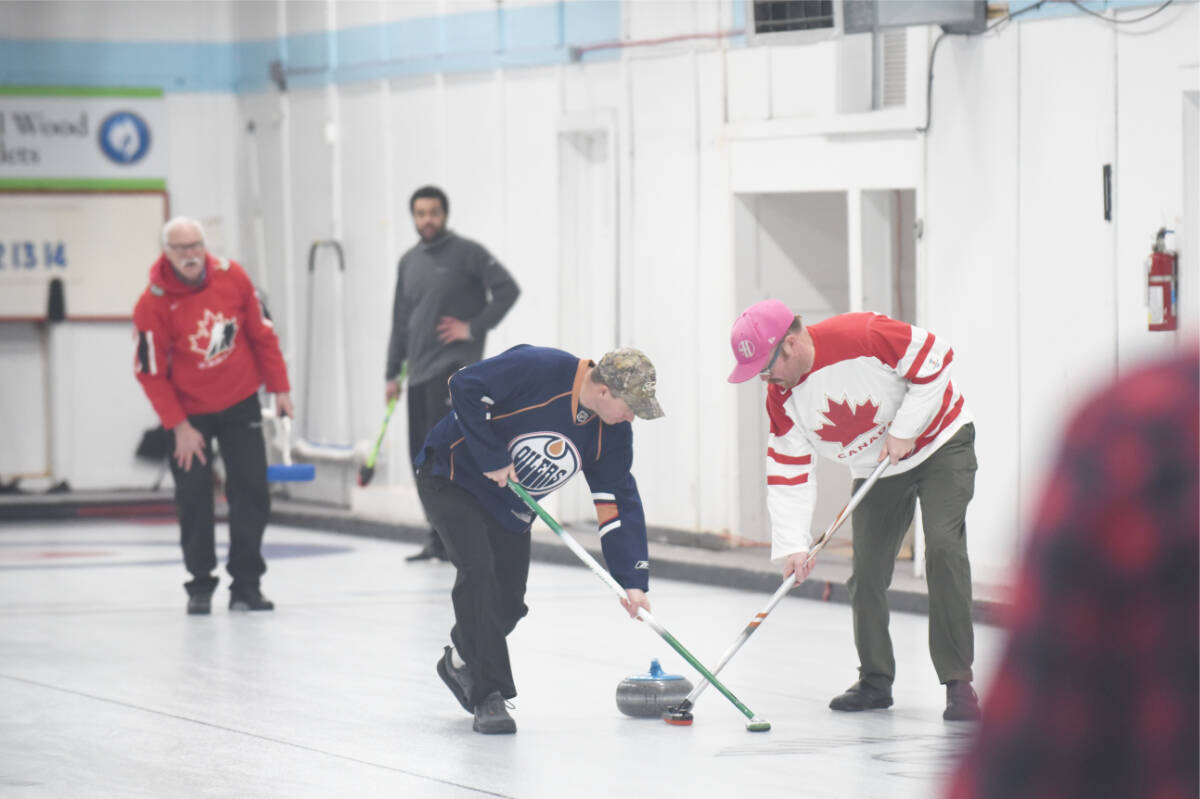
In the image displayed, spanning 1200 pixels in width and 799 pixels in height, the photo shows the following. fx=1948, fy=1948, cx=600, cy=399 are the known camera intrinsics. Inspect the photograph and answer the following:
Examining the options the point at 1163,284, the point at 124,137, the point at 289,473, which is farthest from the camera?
the point at 124,137

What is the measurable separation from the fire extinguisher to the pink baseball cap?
2338 mm

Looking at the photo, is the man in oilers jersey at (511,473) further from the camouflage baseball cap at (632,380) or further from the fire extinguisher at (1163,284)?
the fire extinguisher at (1163,284)

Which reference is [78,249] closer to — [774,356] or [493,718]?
[493,718]

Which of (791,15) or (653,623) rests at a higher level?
(791,15)

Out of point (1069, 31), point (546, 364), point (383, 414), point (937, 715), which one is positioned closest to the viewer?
point (546, 364)

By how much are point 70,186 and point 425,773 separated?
31.7 ft

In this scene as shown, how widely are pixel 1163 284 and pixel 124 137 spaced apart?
8.91 metres

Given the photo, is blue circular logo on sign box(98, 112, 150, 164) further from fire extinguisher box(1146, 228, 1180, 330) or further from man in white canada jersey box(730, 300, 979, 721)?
man in white canada jersey box(730, 300, 979, 721)

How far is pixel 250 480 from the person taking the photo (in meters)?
8.59

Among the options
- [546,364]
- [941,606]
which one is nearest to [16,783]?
[546,364]

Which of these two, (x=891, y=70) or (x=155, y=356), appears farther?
(x=891, y=70)

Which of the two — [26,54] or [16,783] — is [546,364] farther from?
[26,54]

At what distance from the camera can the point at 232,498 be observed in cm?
862

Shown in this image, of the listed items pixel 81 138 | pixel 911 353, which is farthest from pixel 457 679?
pixel 81 138
